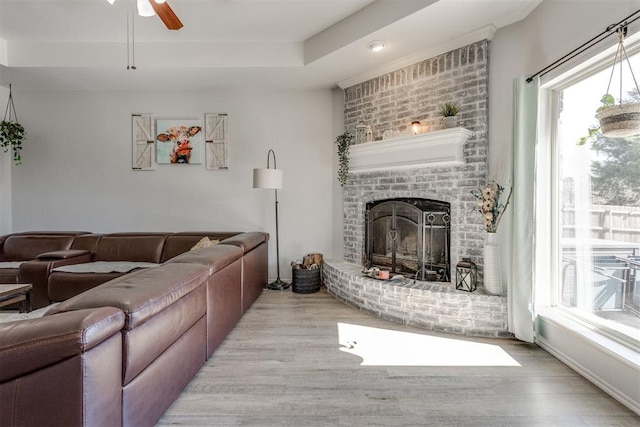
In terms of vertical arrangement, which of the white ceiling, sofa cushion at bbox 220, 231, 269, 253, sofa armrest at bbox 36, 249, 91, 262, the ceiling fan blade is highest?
the white ceiling

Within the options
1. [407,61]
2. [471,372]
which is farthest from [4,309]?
[407,61]

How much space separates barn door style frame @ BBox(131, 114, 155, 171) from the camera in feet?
14.9

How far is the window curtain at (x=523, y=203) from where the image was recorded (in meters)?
2.45

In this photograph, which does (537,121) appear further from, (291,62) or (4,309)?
(4,309)

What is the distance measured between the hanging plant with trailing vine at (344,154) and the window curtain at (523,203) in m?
1.90

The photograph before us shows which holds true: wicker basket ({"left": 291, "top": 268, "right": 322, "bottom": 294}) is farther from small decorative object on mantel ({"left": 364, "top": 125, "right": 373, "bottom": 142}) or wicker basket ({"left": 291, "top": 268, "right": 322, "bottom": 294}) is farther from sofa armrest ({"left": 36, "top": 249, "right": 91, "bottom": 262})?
sofa armrest ({"left": 36, "top": 249, "right": 91, "bottom": 262})

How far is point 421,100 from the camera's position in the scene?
343 centimetres

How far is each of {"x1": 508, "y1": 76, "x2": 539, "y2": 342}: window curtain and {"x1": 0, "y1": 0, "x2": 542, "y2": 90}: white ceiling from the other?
0.83 meters

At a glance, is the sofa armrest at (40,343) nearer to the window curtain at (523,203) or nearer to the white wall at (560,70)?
the white wall at (560,70)

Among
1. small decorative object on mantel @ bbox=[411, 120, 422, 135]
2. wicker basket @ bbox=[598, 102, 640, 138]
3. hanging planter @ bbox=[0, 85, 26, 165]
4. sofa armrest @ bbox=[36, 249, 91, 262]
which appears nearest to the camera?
wicker basket @ bbox=[598, 102, 640, 138]

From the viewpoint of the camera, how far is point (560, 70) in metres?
2.29

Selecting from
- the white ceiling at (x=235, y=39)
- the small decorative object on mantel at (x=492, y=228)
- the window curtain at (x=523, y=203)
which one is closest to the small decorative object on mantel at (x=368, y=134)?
the white ceiling at (x=235, y=39)

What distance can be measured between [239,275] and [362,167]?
6.22 ft

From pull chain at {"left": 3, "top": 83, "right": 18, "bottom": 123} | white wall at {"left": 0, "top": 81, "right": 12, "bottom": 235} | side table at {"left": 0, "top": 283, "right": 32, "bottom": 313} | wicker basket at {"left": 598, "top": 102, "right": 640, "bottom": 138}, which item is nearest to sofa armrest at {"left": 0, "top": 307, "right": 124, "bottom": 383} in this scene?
side table at {"left": 0, "top": 283, "right": 32, "bottom": 313}
